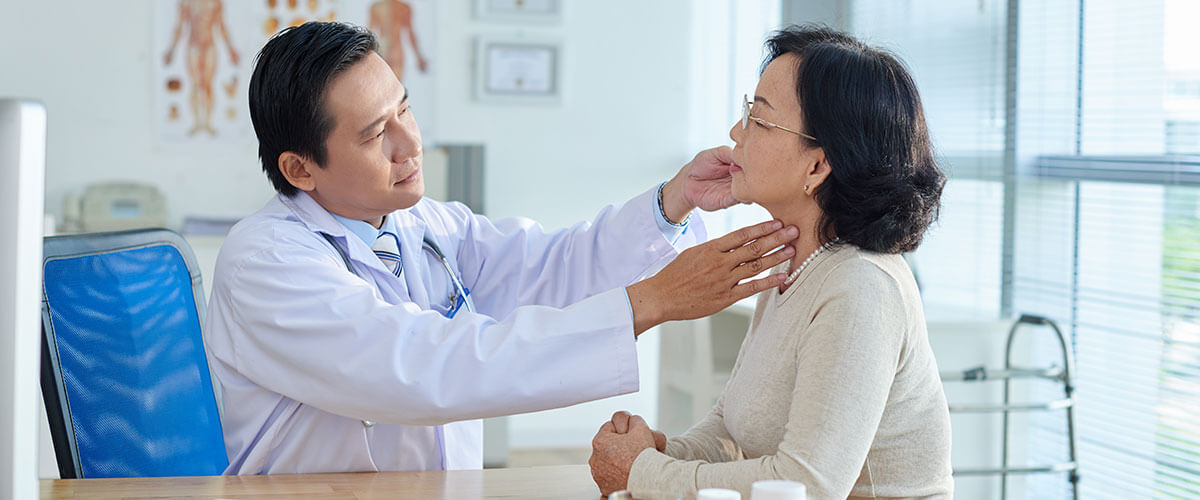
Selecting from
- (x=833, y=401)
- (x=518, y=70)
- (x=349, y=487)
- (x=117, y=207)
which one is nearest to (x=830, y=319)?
(x=833, y=401)

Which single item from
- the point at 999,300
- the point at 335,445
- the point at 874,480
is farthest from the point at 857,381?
the point at 999,300

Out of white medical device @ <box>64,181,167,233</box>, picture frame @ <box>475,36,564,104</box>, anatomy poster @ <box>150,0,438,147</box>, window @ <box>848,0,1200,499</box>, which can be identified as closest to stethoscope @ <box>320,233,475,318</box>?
window @ <box>848,0,1200,499</box>

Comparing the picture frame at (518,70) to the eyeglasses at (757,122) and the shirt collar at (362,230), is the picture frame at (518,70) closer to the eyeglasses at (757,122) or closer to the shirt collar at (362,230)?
the shirt collar at (362,230)

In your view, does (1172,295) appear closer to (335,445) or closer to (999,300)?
(999,300)

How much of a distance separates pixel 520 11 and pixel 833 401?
3.46 m

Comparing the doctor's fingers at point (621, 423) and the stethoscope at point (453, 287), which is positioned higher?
the stethoscope at point (453, 287)

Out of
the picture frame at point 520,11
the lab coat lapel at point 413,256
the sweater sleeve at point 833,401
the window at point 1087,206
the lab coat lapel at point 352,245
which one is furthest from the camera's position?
the picture frame at point 520,11

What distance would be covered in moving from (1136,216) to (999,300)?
21.3 inches

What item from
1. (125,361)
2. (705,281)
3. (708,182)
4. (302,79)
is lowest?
(125,361)

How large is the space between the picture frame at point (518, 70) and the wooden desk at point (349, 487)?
124 inches

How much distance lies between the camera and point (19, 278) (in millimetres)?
794

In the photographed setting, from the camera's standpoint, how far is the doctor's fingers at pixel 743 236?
1.37 m

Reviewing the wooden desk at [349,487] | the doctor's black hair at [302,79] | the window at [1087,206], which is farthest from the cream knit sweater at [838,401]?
the window at [1087,206]

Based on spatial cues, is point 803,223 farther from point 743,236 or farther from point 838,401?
point 838,401
